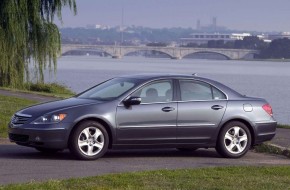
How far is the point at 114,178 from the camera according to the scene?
9.93 metres

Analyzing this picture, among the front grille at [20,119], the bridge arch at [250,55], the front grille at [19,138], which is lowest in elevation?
the bridge arch at [250,55]

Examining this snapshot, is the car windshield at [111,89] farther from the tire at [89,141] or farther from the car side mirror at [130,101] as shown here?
the tire at [89,141]

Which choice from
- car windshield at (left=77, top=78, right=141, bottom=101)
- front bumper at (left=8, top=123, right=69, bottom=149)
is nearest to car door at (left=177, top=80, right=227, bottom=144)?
car windshield at (left=77, top=78, right=141, bottom=101)

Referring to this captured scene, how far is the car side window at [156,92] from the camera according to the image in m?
12.6

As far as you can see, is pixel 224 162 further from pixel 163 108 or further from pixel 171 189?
pixel 171 189

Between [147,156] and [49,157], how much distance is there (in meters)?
1.55

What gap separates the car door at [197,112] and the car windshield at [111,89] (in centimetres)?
80

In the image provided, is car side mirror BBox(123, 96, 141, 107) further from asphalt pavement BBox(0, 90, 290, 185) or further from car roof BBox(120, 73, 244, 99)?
asphalt pavement BBox(0, 90, 290, 185)

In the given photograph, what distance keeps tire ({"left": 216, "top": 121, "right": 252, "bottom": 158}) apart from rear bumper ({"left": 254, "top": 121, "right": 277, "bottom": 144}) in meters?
0.18

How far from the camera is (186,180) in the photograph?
991cm

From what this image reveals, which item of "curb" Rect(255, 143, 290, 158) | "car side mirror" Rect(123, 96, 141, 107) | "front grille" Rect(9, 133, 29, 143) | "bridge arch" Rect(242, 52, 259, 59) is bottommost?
"bridge arch" Rect(242, 52, 259, 59)

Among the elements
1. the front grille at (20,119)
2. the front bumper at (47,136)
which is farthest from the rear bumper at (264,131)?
the front grille at (20,119)

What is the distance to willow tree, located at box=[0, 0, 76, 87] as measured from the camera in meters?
29.2

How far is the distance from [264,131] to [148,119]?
2.06m
